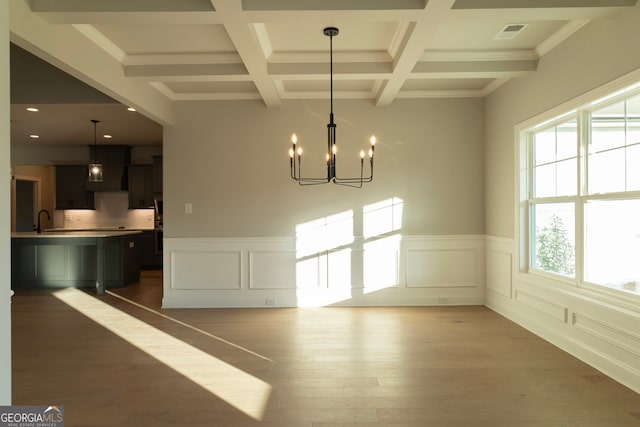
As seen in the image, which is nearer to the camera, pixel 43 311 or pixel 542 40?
pixel 542 40

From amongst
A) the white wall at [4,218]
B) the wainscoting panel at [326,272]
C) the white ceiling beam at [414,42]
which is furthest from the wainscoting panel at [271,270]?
the white wall at [4,218]

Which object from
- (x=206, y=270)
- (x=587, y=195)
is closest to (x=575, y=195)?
(x=587, y=195)

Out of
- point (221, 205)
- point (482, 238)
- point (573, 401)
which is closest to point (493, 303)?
point (482, 238)

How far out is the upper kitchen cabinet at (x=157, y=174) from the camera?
884cm

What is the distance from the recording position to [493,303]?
5059mm

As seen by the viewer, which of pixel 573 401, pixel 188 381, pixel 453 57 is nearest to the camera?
pixel 573 401

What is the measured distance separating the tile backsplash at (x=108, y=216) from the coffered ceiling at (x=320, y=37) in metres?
5.24

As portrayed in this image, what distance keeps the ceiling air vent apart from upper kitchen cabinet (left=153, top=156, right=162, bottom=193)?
7217 millimetres

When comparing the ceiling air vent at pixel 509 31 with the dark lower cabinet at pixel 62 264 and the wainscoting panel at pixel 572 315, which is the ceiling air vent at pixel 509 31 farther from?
the dark lower cabinet at pixel 62 264

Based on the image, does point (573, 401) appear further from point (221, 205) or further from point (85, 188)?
point (85, 188)

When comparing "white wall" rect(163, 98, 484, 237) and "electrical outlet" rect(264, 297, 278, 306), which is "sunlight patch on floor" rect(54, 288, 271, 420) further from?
"electrical outlet" rect(264, 297, 278, 306)

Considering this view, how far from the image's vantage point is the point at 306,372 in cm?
313

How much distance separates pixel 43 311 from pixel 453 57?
18.7ft

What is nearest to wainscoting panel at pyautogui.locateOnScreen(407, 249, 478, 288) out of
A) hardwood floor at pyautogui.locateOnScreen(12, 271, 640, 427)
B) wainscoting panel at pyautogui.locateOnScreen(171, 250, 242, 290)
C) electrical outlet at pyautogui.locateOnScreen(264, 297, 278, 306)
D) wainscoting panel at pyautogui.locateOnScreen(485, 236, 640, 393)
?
wainscoting panel at pyautogui.locateOnScreen(485, 236, 640, 393)
